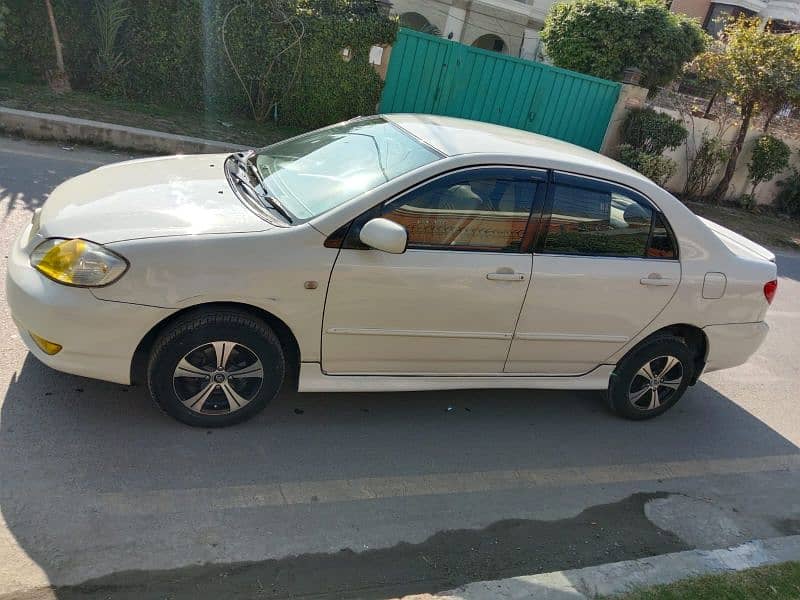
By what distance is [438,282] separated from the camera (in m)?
3.59

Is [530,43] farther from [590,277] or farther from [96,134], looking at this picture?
[590,277]

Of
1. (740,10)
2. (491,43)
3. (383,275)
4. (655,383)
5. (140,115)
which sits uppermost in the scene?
(740,10)

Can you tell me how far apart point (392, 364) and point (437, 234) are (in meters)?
0.78

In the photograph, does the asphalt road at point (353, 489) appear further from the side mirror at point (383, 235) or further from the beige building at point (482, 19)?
the beige building at point (482, 19)

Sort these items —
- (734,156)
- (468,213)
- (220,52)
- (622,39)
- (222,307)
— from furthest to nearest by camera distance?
(734,156)
(622,39)
(220,52)
(468,213)
(222,307)

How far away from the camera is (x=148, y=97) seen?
10852 mm

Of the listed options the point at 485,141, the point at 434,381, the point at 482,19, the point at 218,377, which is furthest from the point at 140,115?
the point at 482,19

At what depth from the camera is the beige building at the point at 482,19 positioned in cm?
2217

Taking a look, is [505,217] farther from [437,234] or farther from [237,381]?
[237,381]

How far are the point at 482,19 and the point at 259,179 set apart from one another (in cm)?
2108

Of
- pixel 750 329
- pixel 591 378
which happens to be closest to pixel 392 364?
pixel 591 378

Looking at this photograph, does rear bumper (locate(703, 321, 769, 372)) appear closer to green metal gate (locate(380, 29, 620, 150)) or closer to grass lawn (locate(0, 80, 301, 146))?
grass lawn (locate(0, 80, 301, 146))

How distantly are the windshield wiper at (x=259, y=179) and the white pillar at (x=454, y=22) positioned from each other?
64.3 feet

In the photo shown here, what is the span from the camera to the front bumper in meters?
3.06
